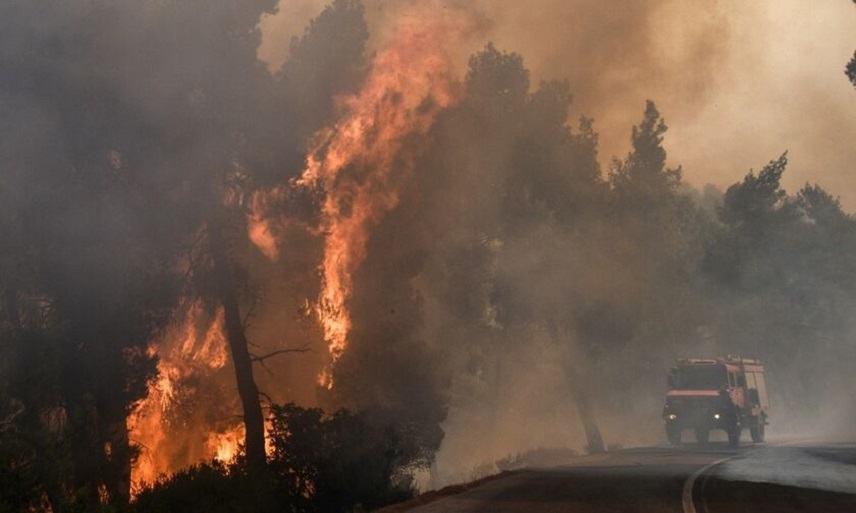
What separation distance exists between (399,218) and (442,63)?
578 centimetres

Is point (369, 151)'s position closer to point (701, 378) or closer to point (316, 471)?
point (316, 471)

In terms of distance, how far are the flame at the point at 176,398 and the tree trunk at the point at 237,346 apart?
1441 millimetres

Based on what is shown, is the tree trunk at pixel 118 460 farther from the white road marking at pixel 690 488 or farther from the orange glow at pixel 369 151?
the white road marking at pixel 690 488

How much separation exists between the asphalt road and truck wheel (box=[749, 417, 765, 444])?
48.1 feet

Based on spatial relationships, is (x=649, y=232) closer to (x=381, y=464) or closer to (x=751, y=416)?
(x=751, y=416)

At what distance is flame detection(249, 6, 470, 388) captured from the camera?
32156 millimetres

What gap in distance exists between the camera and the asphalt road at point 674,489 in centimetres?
1691

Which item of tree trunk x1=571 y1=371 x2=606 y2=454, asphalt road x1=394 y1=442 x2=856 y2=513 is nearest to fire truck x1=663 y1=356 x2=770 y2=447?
tree trunk x1=571 y1=371 x2=606 y2=454

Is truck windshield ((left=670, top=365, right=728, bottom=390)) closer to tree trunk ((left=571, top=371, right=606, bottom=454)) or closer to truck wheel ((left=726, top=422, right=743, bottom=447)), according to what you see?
truck wheel ((left=726, top=422, right=743, bottom=447))

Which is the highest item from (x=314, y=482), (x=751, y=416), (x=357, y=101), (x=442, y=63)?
(x=442, y=63)

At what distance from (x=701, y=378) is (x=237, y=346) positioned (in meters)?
20.4

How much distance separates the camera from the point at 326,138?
106 feet

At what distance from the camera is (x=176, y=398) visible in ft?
96.8

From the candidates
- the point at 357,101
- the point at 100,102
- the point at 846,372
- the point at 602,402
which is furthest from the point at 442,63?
the point at 846,372
